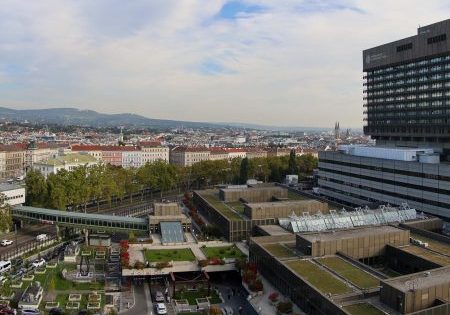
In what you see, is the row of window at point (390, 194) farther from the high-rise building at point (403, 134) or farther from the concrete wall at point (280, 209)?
the concrete wall at point (280, 209)

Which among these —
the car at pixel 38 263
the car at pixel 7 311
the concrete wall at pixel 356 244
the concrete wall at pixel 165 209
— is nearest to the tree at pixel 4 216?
the car at pixel 38 263

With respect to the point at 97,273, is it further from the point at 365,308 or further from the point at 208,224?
the point at 365,308

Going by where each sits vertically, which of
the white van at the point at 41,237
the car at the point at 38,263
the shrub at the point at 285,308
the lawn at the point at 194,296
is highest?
the shrub at the point at 285,308

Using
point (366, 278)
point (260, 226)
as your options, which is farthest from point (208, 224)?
point (366, 278)

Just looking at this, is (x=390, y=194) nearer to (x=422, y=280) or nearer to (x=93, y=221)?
(x=422, y=280)

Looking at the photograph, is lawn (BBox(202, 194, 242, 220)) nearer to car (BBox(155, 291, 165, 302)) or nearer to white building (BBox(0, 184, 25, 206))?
car (BBox(155, 291, 165, 302))

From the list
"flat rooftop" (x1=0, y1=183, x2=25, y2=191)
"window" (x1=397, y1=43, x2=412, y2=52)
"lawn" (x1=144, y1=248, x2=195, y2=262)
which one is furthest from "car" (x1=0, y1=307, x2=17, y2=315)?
"window" (x1=397, y1=43, x2=412, y2=52)
